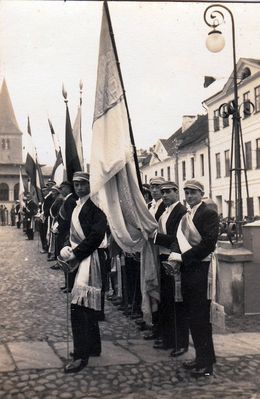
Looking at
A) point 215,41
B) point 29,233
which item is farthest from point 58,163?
point 29,233

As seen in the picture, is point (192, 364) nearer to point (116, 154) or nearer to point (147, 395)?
point (147, 395)

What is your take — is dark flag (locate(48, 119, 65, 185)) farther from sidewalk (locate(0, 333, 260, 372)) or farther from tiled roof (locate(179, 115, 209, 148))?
tiled roof (locate(179, 115, 209, 148))

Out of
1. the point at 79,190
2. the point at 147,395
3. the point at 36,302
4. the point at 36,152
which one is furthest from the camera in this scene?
the point at 36,152

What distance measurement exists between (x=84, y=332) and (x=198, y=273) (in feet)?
3.94

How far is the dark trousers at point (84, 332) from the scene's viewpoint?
458 centimetres

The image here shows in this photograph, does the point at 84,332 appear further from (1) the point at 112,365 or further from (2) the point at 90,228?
(2) the point at 90,228

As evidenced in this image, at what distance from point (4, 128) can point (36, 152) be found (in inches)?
2450

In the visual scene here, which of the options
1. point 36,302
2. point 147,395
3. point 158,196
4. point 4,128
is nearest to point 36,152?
point 36,302

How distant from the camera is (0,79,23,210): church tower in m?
64.5

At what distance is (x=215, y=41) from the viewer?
25.5ft

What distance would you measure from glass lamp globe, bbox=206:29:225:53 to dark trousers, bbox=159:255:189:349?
4042 millimetres

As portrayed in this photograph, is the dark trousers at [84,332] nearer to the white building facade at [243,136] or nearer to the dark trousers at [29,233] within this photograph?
the dark trousers at [29,233]

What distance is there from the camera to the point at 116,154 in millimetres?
5090

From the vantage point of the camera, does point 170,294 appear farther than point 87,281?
Yes
